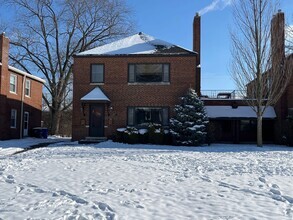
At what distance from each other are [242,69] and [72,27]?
23.2 metres

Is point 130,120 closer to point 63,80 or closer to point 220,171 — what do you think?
point 220,171

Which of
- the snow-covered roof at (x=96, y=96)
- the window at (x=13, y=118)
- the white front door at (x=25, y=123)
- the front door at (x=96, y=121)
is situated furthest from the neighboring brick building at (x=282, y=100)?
the white front door at (x=25, y=123)

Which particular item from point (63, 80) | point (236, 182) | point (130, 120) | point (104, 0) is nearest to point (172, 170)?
point (236, 182)

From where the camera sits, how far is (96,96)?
22.5 metres

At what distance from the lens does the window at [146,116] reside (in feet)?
75.0

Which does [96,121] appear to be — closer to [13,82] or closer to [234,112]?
[13,82]

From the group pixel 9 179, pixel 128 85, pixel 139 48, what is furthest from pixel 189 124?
pixel 9 179

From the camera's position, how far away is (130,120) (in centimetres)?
2311

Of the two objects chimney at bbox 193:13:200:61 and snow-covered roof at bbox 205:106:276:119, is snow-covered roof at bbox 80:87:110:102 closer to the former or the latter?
snow-covered roof at bbox 205:106:276:119

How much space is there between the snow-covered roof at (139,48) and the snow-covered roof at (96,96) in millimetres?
2706

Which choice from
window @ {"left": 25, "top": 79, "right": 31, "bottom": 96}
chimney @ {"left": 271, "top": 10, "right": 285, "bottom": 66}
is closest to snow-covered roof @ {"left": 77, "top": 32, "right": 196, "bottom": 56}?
chimney @ {"left": 271, "top": 10, "right": 285, "bottom": 66}

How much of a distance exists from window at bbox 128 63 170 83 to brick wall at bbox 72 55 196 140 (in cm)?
28

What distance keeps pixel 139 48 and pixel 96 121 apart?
5.92m

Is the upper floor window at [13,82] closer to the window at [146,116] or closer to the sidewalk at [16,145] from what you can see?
the sidewalk at [16,145]
